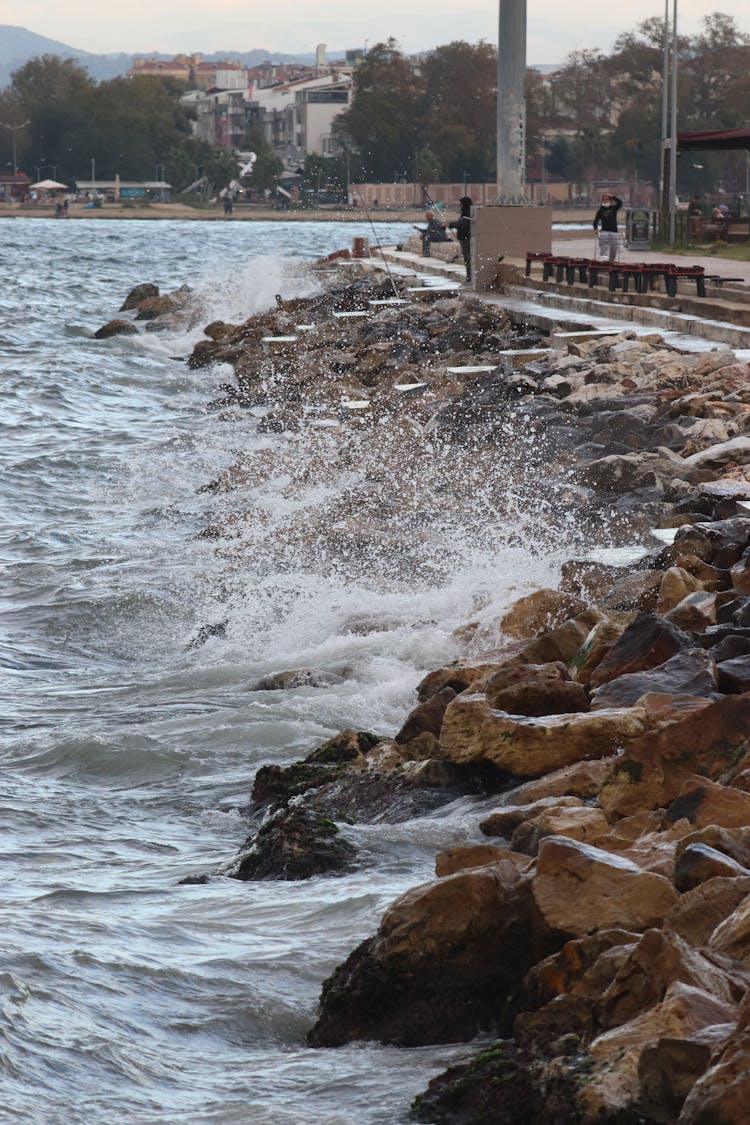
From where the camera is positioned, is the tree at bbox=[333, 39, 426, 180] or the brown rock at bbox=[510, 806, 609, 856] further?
the tree at bbox=[333, 39, 426, 180]

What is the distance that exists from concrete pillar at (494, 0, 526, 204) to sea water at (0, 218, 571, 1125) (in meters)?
9.21

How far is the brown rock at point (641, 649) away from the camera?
589cm

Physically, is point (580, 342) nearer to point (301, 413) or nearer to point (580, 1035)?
point (301, 413)

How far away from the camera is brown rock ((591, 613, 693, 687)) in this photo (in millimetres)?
5891

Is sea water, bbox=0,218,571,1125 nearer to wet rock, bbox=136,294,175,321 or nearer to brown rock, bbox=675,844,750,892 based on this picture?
brown rock, bbox=675,844,750,892

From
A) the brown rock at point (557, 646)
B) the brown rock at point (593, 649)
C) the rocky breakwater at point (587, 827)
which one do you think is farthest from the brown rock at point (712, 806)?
the brown rock at point (557, 646)

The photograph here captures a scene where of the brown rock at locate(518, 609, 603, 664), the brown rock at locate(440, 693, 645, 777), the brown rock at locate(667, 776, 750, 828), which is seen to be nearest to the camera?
the brown rock at locate(667, 776, 750, 828)

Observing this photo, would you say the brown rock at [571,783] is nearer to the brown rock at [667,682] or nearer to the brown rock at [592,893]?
the brown rock at [667,682]

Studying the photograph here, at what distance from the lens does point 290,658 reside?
8.02 m

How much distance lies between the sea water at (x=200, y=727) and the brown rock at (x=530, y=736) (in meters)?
0.28

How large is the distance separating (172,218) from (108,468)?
12277cm

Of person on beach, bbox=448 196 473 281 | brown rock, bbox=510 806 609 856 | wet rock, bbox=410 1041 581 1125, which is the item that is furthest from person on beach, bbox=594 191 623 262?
wet rock, bbox=410 1041 581 1125

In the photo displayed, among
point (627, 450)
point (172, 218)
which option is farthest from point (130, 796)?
point (172, 218)

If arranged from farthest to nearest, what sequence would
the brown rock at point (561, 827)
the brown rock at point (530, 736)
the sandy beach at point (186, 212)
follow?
the sandy beach at point (186, 212)
the brown rock at point (530, 736)
the brown rock at point (561, 827)
